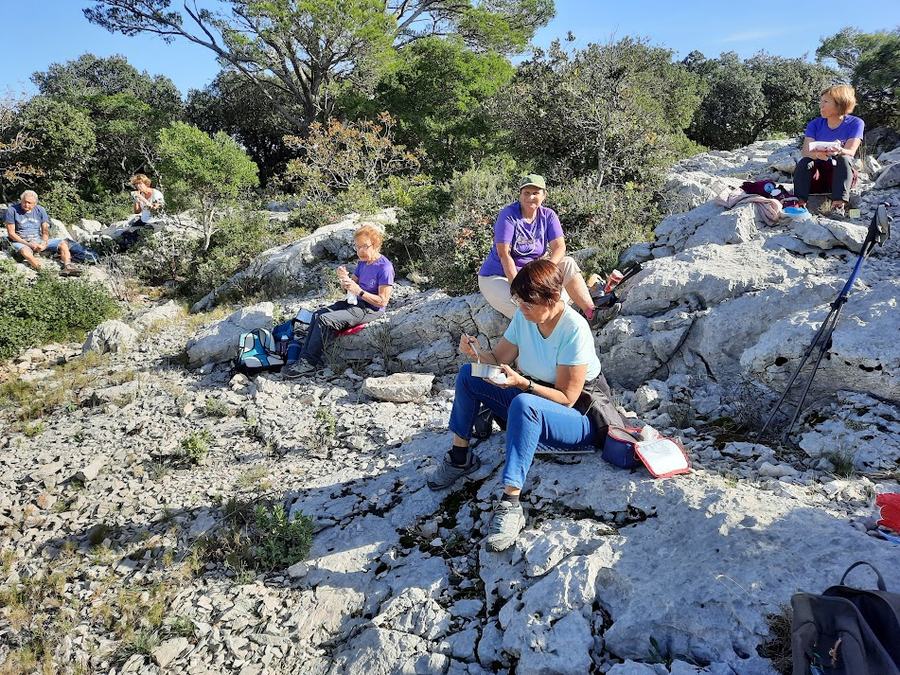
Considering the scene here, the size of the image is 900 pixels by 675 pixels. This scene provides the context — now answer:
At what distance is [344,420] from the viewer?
5.23 metres

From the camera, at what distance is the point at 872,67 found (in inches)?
→ 668

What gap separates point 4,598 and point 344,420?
2719 mm

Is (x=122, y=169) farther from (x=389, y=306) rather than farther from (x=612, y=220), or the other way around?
(x=612, y=220)

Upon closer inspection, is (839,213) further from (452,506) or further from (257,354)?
(257,354)

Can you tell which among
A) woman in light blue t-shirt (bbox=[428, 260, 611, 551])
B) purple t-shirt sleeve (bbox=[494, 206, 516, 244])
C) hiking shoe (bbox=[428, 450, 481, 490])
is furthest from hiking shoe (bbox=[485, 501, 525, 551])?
purple t-shirt sleeve (bbox=[494, 206, 516, 244])

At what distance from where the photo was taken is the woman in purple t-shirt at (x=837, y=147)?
5680 mm

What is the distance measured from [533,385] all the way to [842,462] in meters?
1.92

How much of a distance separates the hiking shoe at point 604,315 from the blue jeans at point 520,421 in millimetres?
2430

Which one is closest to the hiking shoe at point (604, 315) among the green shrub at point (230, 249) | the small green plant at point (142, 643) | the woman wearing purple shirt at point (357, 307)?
the woman wearing purple shirt at point (357, 307)

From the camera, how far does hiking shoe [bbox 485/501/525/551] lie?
2938mm

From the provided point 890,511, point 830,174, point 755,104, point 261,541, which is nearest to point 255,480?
point 261,541

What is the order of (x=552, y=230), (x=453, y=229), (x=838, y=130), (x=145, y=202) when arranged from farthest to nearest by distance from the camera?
Answer: (x=145, y=202)
(x=453, y=229)
(x=838, y=130)
(x=552, y=230)

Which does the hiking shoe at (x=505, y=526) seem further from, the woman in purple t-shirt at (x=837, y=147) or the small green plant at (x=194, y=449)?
the woman in purple t-shirt at (x=837, y=147)

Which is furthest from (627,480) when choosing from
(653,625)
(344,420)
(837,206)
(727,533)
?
(837,206)
